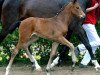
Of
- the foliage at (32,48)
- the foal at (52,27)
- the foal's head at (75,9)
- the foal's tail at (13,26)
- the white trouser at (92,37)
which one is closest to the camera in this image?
the foal at (52,27)

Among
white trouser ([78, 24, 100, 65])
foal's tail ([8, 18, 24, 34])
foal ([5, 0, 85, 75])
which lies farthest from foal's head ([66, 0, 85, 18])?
foal's tail ([8, 18, 24, 34])

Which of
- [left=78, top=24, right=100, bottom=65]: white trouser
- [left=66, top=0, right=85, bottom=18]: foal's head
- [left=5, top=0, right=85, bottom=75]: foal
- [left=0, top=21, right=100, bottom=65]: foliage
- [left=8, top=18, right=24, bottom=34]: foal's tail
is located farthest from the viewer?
[left=0, top=21, right=100, bottom=65]: foliage

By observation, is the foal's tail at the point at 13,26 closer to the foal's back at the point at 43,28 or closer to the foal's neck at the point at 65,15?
the foal's back at the point at 43,28

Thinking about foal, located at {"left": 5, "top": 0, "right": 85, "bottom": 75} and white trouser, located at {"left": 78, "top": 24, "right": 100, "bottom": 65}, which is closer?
foal, located at {"left": 5, "top": 0, "right": 85, "bottom": 75}

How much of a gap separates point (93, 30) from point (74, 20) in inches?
22.2

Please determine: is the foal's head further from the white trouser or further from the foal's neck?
the white trouser

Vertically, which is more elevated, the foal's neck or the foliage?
the foal's neck

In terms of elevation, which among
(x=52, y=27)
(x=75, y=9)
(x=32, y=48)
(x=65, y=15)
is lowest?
(x=32, y=48)

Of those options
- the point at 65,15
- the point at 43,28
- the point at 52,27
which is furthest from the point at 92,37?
the point at 43,28

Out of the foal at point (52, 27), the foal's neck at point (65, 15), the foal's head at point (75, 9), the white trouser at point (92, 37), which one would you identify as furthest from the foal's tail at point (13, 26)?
the white trouser at point (92, 37)

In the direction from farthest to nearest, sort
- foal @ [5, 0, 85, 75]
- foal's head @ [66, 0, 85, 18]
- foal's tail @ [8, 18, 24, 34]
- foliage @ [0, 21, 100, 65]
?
foliage @ [0, 21, 100, 65] → foal's tail @ [8, 18, 24, 34] → foal's head @ [66, 0, 85, 18] → foal @ [5, 0, 85, 75]

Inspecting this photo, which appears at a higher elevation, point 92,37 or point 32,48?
point 92,37

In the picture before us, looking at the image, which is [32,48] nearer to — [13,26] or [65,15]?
[13,26]

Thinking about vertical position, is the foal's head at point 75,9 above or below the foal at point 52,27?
above
